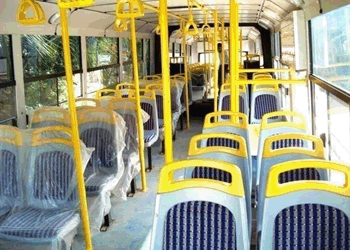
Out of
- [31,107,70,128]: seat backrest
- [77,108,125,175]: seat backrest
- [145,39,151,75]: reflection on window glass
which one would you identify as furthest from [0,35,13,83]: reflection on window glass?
[145,39,151,75]: reflection on window glass

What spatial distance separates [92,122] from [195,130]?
16.4 ft

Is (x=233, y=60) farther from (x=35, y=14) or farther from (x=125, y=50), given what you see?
(x=125, y=50)

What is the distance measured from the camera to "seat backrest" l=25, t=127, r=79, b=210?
3717 mm

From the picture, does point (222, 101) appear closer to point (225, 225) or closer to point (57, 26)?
point (57, 26)

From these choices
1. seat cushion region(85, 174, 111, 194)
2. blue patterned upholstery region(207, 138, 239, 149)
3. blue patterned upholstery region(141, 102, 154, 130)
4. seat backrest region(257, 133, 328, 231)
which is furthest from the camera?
blue patterned upholstery region(141, 102, 154, 130)

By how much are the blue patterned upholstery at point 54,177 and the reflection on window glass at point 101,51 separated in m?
4.94

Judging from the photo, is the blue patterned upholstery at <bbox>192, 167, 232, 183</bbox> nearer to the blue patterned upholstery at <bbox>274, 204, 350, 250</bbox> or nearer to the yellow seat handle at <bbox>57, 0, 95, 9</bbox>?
the blue patterned upholstery at <bbox>274, 204, 350, 250</bbox>

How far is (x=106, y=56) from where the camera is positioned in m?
9.56

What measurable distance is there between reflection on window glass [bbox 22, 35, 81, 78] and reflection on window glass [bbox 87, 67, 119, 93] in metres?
1.38

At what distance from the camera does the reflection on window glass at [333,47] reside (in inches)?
144

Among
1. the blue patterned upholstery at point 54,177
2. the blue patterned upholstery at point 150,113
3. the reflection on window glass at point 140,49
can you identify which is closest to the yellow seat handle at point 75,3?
the blue patterned upholstery at point 54,177

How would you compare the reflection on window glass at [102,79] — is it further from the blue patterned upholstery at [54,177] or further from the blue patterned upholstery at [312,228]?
the blue patterned upholstery at [312,228]

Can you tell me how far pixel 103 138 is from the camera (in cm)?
475

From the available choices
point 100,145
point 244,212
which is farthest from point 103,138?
point 244,212
